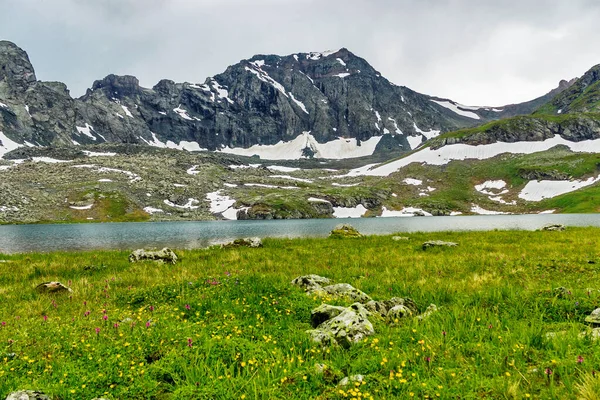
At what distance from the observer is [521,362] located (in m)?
4.83

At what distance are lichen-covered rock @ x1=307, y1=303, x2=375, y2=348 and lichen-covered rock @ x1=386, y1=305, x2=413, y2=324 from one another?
83cm

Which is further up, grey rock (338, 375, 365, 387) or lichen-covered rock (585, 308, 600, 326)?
grey rock (338, 375, 365, 387)

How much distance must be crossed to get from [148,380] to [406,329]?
460cm

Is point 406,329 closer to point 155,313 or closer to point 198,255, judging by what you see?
point 155,313

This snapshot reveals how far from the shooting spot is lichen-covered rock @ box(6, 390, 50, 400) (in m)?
4.04

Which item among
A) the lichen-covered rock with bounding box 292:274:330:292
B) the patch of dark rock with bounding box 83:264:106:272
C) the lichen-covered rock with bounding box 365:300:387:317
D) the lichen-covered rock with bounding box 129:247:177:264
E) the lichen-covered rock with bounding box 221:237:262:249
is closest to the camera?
the lichen-covered rock with bounding box 365:300:387:317

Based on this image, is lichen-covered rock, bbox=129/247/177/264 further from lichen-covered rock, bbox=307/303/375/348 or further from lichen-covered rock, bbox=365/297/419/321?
lichen-covered rock, bbox=307/303/375/348

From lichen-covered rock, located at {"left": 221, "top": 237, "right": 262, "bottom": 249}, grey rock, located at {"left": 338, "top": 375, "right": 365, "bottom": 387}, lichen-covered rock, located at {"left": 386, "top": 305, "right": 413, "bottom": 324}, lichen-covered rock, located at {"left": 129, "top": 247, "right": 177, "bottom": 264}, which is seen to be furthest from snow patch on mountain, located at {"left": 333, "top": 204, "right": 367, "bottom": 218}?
grey rock, located at {"left": 338, "top": 375, "right": 365, "bottom": 387}

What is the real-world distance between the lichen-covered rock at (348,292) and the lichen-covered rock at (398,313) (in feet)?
4.35

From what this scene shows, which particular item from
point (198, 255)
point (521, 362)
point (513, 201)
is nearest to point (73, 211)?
point (198, 255)

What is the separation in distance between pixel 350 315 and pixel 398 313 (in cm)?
154

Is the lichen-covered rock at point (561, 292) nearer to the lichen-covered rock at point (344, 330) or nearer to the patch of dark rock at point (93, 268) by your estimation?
the lichen-covered rock at point (344, 330)

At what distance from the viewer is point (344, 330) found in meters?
6.07

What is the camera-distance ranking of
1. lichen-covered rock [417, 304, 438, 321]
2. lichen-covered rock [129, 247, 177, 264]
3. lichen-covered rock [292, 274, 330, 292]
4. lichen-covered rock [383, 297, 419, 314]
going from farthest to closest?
lichen-covered rock [129, 247, 177, 264] < lichen-covered rock [292, 274, 330, 292] < lichen-covered rock [383, 297, 419, 314] < lichen-covered rock [417, 304, 438, 321]
